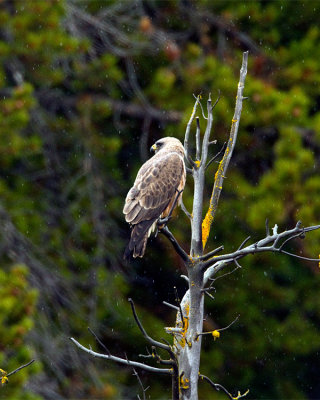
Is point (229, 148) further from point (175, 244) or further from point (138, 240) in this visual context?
point (138, 240)

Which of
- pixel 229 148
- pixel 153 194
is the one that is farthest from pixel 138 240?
pixel 229 148

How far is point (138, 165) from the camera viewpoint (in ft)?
35.7

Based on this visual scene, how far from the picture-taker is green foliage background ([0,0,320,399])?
29.8 ft

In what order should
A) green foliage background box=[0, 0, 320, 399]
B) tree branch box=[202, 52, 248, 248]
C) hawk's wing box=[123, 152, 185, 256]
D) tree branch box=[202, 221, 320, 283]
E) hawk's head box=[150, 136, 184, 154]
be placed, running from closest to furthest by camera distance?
tree branch box=[202, 221, 320, 283] < tree branch box=[202, 52, 248, 248] < hawk's wing box=[123, 152, 185, 256] < hawk's head box=[150, 136, 184, 154] < green foliage background box=[0, 0, 320, 399]

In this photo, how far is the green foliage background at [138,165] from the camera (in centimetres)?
908

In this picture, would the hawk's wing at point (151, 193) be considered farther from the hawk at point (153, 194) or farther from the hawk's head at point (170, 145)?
the hawk's head at point (170, 145)

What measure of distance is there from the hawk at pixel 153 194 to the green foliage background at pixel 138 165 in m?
2.87

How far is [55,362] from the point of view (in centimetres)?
893

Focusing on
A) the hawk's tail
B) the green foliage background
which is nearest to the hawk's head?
the hawk's tail

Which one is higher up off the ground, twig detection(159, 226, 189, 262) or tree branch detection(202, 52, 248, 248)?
tree branch detection(202, 52, 248, 248)

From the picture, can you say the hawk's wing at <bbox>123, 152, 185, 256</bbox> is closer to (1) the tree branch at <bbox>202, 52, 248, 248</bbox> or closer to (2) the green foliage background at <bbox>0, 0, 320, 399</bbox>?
(1) the tree branch at <bbox>202, 52, 248, 248</bbox>

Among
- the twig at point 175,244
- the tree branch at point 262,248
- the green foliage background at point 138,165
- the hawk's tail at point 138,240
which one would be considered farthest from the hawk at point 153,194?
the green foliage background at point 138,165

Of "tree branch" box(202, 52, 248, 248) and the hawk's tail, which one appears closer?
"tree branch" box(202, 52, 248, 248)

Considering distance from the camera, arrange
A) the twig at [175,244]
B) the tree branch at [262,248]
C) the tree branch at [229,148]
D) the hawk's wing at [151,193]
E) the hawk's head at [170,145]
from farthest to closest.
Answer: the hawk's head at [170,145] → the hawk's wing at [151,193] → the tree branch at [229,148] → the twig at [175,244] → the tree branch at [262,248]
